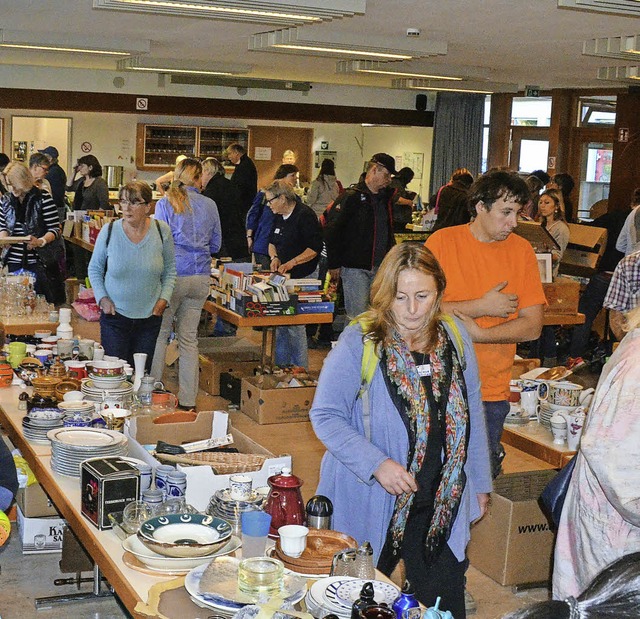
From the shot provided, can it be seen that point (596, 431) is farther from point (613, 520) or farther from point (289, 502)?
point (289, 502)

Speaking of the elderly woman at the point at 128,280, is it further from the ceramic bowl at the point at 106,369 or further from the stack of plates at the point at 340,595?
the stack of plates at the point at 340,595

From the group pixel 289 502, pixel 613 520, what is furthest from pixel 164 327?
pixel 613 520

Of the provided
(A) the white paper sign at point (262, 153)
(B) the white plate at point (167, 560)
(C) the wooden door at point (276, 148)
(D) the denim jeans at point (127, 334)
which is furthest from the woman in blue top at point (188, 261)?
(A) the white paper sign at point (262, 153)

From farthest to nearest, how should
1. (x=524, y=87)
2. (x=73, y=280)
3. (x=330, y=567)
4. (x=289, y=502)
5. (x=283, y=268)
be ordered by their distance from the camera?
(x=524, y=87) < (x=73, y=280) < (x=283, y=268) < (x=289, y=502) < (x=330, y=567)

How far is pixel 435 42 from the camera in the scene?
30.4 ft

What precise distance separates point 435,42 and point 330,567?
7510mm

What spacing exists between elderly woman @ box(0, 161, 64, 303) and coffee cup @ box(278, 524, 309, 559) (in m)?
5.28

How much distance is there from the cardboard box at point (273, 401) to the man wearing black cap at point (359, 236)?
1.13 metres

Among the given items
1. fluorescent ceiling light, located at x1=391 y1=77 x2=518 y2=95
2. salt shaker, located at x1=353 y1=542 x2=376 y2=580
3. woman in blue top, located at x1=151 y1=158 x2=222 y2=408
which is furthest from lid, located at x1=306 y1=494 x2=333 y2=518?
fluorescent ceiling light, located at x1=391 y1=77 x2=518 y2=95

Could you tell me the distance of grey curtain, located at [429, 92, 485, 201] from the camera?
16.4 m

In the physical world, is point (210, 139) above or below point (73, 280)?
above

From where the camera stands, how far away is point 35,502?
4.34m

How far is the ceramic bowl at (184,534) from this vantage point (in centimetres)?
260

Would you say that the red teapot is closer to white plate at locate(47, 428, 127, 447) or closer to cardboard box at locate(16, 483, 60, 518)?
white plate at locate(47, 428, 127, 447)
